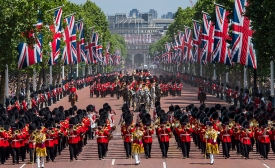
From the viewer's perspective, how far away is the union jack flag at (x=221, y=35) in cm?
5956

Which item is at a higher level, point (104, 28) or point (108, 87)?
point (104, 28)

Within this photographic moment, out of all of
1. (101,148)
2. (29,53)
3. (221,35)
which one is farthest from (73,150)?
(221,35)

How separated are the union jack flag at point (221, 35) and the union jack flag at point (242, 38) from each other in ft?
25.9

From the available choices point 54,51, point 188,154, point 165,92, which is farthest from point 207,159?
point 165,92

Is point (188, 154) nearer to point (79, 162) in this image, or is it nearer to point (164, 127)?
point (164, 127)

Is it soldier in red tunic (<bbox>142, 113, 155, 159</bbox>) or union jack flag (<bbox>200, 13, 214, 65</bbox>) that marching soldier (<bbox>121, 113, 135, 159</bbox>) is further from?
union jack flag (<bbox>200, 13, 214, 65</bbox>)

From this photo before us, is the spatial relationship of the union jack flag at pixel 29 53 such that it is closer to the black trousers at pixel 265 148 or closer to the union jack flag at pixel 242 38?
the union jack flag at pixel 242 38

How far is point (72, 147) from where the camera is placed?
1289 inches

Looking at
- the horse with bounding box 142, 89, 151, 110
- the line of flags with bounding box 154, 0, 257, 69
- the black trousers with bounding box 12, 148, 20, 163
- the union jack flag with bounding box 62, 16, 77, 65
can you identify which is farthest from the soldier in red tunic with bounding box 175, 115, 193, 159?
the union jack flag with bounding box 62, 16, 77, 65

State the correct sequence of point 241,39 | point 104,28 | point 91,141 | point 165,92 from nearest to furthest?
1. point 91,141
2. point 241,39
3. point 165,92
4. point 104,28

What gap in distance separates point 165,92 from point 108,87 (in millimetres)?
5365

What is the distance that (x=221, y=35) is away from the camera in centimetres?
6038

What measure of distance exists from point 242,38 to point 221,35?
30.6 feet

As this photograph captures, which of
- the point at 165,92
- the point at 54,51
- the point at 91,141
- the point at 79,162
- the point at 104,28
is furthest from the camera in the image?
Result: the point at 104,28
